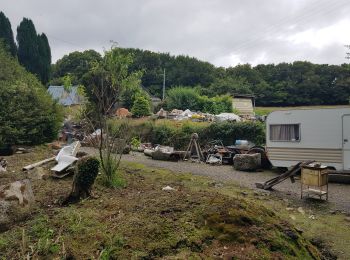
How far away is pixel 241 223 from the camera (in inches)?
161

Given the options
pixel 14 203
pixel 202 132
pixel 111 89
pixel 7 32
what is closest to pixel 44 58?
pixel 7 32

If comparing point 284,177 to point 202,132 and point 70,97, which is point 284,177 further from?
point 70,97

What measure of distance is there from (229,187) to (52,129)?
33.3 ft

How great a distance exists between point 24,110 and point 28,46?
940 inches

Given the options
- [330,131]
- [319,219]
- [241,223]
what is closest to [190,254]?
[241,223]

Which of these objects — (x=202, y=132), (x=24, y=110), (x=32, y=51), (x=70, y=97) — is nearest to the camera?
(x=24, y=110)

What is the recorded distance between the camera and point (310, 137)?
37.8 ft

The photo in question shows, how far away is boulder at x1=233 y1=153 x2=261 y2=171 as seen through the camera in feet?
42.7

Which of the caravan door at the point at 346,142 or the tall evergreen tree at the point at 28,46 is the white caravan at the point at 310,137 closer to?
the caravan door at the point at 346,142

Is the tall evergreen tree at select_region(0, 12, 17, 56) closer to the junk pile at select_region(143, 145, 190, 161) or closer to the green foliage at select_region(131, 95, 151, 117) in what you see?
the green foliage at select_region(131, 95, 151, 117)

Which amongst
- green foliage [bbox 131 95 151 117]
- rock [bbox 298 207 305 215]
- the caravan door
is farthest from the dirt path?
green foliage [bbox 131 95 151 117]

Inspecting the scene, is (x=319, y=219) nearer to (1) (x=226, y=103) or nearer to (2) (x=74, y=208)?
(2) (x=74, y=208)

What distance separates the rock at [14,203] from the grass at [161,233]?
191 mm

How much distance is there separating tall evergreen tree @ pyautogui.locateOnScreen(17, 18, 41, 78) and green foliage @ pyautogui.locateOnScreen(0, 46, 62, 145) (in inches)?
744
